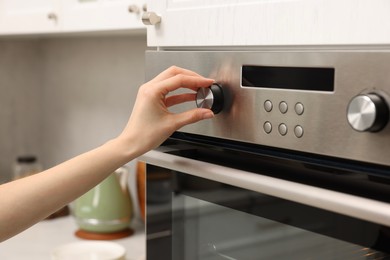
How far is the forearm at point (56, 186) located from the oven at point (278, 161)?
8cm

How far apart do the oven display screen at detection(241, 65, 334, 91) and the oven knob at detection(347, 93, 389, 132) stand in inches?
2.1

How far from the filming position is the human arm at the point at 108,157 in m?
0.79

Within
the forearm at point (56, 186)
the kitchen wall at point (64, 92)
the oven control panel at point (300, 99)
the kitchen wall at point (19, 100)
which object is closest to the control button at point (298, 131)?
the oven control panel at point (300, 99)

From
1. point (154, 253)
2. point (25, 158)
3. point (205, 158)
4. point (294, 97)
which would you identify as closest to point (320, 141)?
point (294, 97)

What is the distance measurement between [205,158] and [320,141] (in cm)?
22

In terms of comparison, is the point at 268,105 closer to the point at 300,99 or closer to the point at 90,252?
the point at 300,99

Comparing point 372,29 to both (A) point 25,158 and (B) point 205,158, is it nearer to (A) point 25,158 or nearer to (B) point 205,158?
(B) point 205,158

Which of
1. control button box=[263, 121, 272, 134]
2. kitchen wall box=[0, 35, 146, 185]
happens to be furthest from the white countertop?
control button box=[263, 121, 272, 134]

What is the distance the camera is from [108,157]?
811mm

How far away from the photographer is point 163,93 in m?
0.80

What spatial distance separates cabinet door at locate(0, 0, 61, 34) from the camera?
147 cm

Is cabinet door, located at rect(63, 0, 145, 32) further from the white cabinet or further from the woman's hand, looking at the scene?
the woman's hand

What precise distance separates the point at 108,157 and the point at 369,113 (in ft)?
1.24

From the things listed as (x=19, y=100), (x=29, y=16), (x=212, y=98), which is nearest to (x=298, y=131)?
(x=212, y=98)
